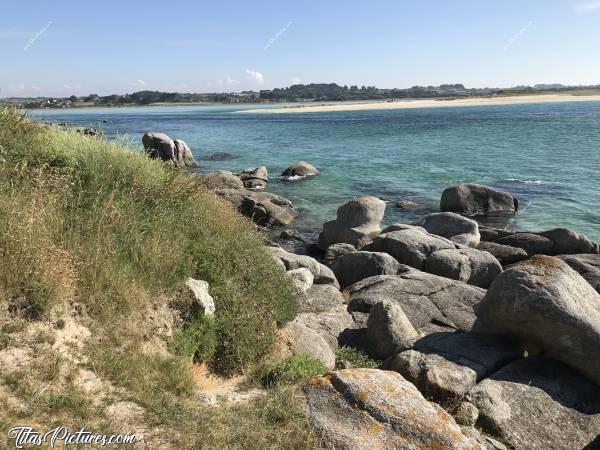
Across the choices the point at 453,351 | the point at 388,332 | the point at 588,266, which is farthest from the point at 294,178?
the point at 453,351

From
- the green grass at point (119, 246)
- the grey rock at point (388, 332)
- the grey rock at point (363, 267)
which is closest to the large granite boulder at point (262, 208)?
the grey rock at point (363, 267)

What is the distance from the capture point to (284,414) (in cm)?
561

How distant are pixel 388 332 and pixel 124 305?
4.70 meters

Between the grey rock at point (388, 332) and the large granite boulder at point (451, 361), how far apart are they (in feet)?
0.93

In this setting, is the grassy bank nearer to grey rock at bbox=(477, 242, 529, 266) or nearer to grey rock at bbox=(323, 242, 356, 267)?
grey rock at bbox=(323, 242, 356, 267)

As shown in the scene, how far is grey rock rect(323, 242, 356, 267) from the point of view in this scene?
17266 mm

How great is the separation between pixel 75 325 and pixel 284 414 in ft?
9.45

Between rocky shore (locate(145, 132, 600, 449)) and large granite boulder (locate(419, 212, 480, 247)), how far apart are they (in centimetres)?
378

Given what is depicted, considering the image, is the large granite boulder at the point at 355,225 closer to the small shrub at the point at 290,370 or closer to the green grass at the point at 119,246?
the green grass at the point at 119,246

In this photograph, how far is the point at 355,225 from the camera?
64.2 ft

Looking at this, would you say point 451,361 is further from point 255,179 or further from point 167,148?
point 167,148

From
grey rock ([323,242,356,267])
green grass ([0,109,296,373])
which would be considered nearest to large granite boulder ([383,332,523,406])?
green grass ([0,109,296,373])

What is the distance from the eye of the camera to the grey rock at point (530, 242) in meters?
18.2

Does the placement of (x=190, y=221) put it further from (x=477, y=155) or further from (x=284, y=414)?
(x=477, y=155)
